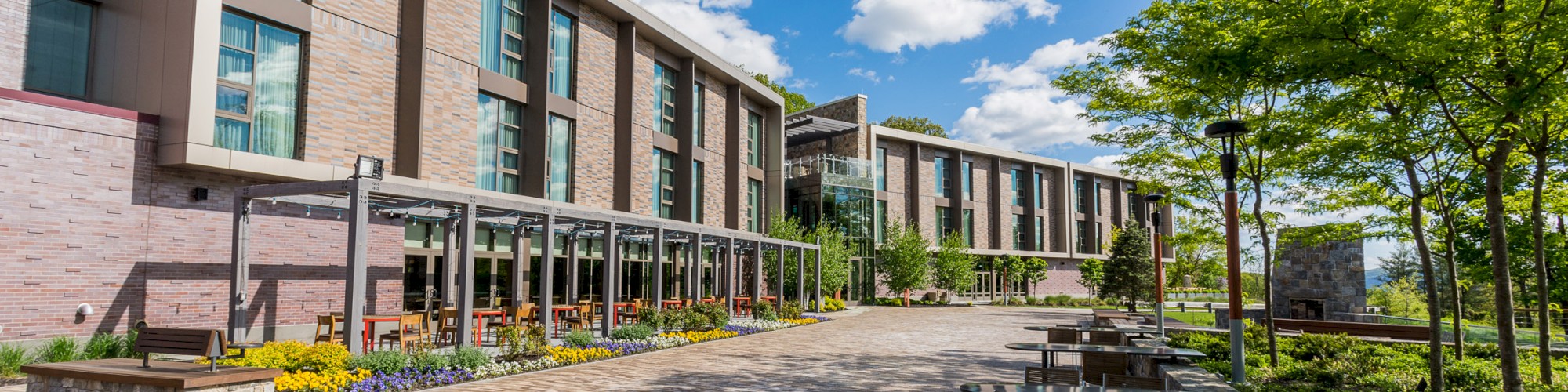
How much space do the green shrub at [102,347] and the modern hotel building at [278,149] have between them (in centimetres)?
48

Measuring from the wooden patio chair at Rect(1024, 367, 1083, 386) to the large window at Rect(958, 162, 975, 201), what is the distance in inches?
1569

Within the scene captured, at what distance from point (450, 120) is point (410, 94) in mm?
1086

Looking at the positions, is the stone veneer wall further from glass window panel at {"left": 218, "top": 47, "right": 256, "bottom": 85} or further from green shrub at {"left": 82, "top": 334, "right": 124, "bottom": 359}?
green shrub at {"left": 82, "top": 334, "right": 124, "bottom": 359}

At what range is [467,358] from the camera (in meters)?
11.9

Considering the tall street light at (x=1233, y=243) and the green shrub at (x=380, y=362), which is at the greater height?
the tall street light at (x=1233, y=243)

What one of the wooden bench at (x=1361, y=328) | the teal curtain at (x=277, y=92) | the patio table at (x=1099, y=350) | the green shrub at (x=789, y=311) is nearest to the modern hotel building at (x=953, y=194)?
the green shrub at (x=789, y=311)

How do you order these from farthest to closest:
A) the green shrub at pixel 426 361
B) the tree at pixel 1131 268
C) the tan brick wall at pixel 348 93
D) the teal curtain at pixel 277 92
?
the tree at pixel 1131 268 → the tan brick wall at pixel 348 93 → the teal curtain at pixel 277 92 → the green shrub at pixel 426 361

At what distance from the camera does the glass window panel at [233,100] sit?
14219mm

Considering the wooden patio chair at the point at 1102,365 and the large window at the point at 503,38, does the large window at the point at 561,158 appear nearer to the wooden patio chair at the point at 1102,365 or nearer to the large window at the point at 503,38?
the large window at the point at 503,38

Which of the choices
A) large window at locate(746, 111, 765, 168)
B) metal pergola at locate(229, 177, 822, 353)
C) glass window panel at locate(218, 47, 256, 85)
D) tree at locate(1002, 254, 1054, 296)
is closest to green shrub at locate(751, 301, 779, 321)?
metal pergola at locate(229, 177, 822, 353)

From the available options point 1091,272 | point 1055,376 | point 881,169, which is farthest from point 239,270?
point 1091,272

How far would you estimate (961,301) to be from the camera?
157ft

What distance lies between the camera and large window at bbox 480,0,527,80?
20203 mm

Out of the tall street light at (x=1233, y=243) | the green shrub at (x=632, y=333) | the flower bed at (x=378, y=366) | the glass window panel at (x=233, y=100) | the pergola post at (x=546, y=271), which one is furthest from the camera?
the green shrub at (x=632, y=333)
